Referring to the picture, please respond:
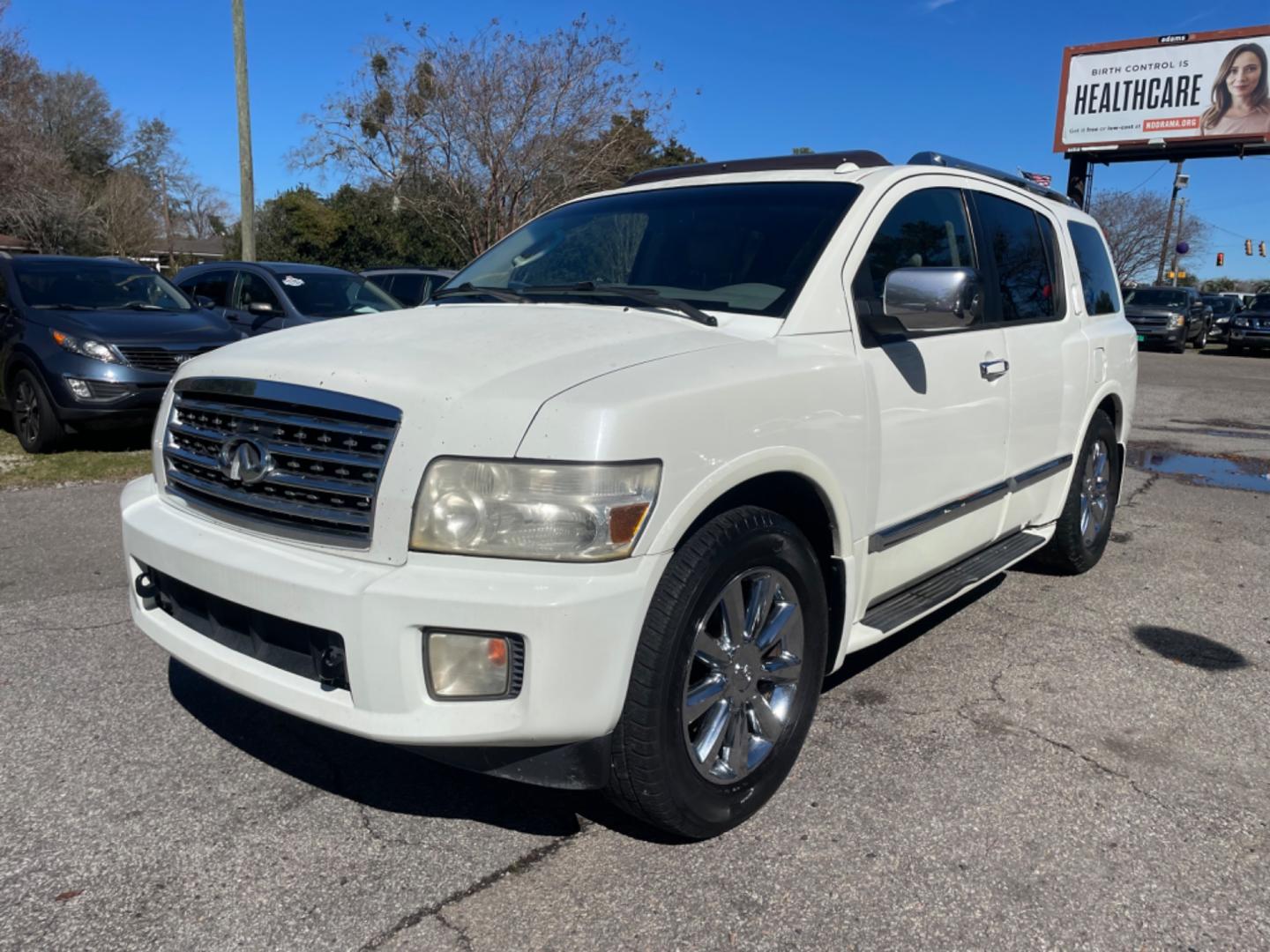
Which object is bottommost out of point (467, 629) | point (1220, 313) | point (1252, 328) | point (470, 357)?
point (467, 629)

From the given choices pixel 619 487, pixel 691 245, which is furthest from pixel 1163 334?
pixel 619 487

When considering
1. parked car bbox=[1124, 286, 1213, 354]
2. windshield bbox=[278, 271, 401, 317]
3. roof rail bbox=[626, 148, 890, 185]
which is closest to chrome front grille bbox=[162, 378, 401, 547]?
roof rail bbox=[626, 148, 890, 185]

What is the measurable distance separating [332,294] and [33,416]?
10.9ft

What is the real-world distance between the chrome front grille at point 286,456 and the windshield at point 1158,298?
3006 cm

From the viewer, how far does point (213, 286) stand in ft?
36.2

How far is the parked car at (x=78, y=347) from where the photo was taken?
7.69 metres

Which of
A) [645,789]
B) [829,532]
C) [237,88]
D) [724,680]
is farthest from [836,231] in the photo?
[237,88]

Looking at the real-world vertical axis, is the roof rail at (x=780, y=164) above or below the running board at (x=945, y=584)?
above

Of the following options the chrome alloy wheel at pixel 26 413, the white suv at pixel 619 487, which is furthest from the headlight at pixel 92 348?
the white suv at pixel 619 487

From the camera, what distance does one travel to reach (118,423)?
309 inches

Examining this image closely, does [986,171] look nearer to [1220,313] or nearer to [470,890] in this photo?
[470,890]

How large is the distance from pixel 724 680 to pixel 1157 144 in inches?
1313

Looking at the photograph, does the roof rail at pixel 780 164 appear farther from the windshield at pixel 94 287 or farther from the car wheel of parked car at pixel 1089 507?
the windshield at pixel 94 287

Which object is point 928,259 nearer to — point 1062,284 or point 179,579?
point 1062,284
